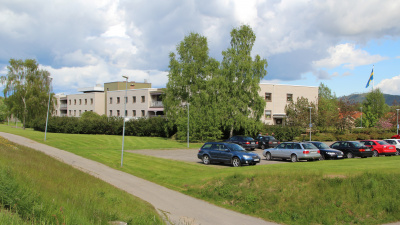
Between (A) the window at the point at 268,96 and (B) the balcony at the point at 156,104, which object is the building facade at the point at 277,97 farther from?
(B) the balcony at the point at 156,104

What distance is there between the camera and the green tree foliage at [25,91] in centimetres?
6575

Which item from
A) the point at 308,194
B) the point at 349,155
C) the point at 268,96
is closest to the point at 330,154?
the point at 349,155

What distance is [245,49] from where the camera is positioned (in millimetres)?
52094

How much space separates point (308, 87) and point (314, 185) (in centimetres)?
5391

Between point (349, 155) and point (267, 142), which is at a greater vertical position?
point (267, 142)

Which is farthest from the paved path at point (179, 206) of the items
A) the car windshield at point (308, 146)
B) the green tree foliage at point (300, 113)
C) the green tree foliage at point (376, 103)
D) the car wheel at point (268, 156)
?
the green tree foliage at point (376, 103)

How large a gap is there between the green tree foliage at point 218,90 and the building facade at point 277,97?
12.1 m

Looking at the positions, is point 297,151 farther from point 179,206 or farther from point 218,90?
point 218,90

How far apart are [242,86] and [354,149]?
2484cm

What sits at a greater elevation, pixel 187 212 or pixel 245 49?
pixel 245 49

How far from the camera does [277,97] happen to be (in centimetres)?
6362

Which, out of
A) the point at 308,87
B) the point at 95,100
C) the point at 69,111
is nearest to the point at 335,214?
the point at 308,87

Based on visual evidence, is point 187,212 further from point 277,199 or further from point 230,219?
point 277,199

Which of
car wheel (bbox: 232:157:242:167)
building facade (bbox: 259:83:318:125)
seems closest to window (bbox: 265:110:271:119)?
building facade (bbox: 259:83:318:125)
